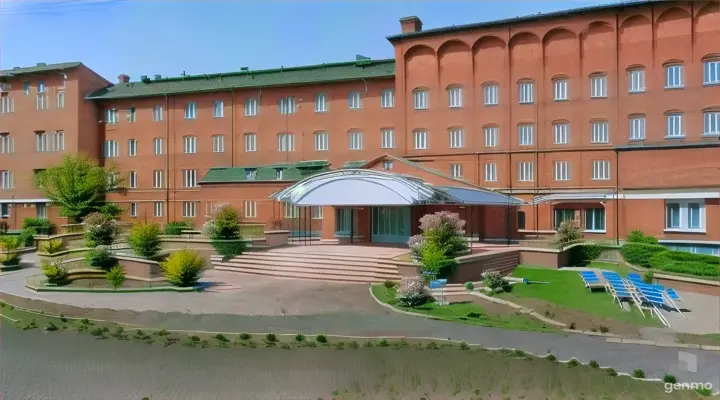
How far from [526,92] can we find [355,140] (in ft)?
34.1

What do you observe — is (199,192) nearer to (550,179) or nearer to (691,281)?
(550,179)

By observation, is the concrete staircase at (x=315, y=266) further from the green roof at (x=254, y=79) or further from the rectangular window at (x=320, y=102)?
the green roof at (x=254, y=79)

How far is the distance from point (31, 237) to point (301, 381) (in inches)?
1049

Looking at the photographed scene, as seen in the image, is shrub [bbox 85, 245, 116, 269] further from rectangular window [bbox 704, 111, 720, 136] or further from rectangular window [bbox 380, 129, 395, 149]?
rectangular window [bbox 704, 111, 720, 136]

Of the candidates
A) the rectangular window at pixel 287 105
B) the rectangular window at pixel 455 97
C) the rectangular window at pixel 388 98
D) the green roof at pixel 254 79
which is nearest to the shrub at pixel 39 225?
the green roof at pixel 254 79

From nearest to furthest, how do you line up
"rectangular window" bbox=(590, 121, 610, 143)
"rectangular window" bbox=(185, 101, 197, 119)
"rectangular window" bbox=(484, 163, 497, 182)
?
"rectangular window" bbox=(590, 121, 610, 143) < "rectangular window" bbox=(484, 163, 497, 182) < "rectangular window" bbox=(185, 101, 197, 119)

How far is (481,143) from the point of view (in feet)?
103

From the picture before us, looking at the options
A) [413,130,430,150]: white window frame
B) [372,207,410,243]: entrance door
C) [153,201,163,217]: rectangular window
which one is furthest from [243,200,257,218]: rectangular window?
[413,130,430,150]: white window frame

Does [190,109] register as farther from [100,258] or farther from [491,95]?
[100,258]

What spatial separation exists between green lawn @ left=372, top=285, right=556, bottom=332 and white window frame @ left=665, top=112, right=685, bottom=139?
62.1 ft

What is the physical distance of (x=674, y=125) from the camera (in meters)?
27.8

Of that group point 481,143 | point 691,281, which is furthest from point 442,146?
point 691,281

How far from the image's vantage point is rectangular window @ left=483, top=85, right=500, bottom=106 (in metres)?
31.2

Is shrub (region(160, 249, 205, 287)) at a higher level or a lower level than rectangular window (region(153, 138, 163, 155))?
lower
